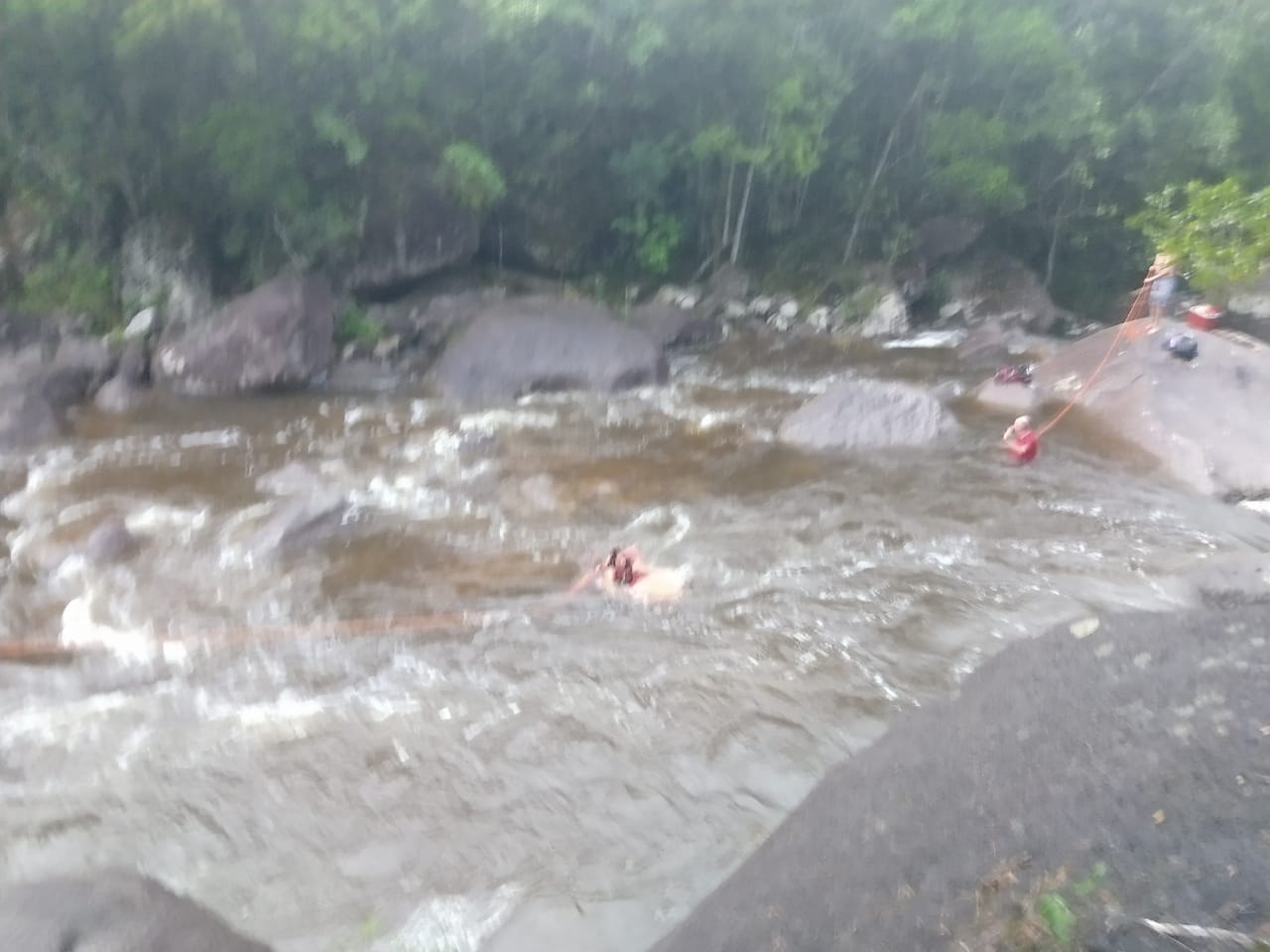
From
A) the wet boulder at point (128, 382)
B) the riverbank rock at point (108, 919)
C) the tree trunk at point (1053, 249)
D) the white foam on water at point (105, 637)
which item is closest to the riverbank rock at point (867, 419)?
the white foam on water at point (105, 637)

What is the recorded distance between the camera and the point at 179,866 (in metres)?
4.68

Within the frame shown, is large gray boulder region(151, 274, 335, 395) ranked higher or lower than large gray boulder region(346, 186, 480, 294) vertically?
lower

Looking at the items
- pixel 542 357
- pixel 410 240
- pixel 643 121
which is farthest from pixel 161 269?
pixel 643 121

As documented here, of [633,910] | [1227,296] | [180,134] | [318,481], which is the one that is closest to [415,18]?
[180,134]

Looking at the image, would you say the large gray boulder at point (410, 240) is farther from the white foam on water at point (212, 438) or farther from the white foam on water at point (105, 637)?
the white foam on water at point (105, 637)

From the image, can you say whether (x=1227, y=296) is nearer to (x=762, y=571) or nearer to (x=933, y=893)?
(x=762, y=571)

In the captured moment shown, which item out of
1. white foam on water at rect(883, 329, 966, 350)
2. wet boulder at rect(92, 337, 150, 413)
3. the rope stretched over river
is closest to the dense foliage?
wet boulder at rect(92, 337, 150, 413)

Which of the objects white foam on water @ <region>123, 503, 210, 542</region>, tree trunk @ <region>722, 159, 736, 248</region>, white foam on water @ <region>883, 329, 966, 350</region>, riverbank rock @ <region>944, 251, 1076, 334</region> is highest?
tree trunk @ <region>722, 159, 736, 248</region>

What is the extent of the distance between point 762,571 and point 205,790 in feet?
14.0

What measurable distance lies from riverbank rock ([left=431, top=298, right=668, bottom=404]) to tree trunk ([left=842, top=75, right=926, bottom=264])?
6892 mm

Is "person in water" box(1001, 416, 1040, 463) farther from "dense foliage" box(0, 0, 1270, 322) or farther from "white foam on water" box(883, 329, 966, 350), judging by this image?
"dense foliage" box(0, 0, 1270, 322)

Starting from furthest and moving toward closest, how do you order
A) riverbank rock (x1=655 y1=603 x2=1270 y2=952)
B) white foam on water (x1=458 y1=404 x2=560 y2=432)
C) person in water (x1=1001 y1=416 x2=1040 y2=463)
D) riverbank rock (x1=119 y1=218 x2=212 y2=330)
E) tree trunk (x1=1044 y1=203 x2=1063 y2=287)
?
1. tree trunk (x1=1044 y1=203 x2=1063 y2=287)
2. riverbank rock (x1=119 y1=218 x2=212 y2=330)
3. white foam on water (x1=458 y1=404 x2=560 y2=432)
4. person in water (x1=1001 y1=416 x2=1040 y2=463)
5. riverbank rock (x1=655 y1=603 x2=1270 y2=952)

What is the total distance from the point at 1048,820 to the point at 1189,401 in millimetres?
8477

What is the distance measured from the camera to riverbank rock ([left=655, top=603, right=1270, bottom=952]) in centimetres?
311
